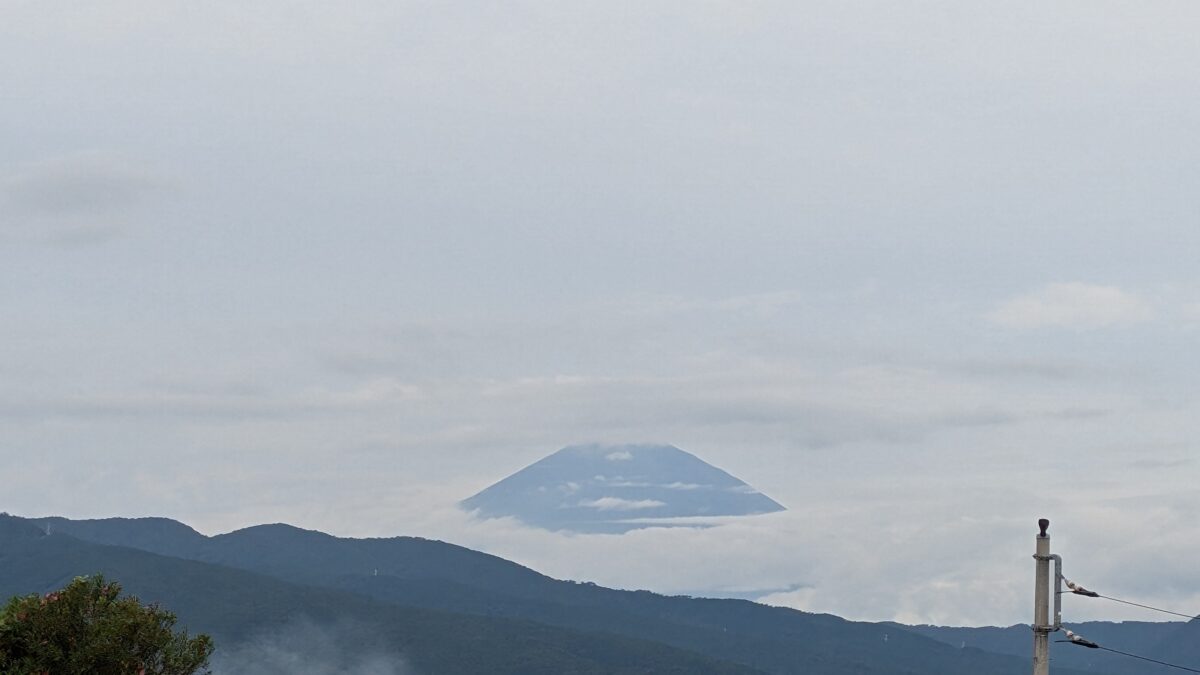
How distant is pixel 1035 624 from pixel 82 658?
78.2 ft

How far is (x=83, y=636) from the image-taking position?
41.2 meters

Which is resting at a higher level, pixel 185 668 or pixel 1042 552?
pixel 1042 552

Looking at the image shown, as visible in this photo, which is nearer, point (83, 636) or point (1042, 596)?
point (1042, 596)

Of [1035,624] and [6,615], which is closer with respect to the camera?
[1035,624]

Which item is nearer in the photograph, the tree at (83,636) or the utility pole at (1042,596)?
the utility pole at (1042,596)

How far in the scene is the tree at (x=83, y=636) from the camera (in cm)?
4050

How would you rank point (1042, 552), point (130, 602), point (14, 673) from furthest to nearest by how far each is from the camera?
point (130, 602) < point (14, 673) < point (1042, 552)

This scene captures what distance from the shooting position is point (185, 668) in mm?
42938

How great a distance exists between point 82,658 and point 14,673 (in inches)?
67.6

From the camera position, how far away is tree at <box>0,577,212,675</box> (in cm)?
4050

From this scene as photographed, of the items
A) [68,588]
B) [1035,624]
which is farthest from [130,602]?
[1035,624]

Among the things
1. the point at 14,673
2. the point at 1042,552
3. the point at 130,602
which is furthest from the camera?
the point at 130,602

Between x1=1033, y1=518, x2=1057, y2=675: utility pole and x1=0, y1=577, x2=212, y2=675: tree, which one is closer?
x1=1033, y1=518, x2=1057, y2=675: utility pole

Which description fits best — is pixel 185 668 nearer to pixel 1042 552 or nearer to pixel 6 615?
pixel 6 615
